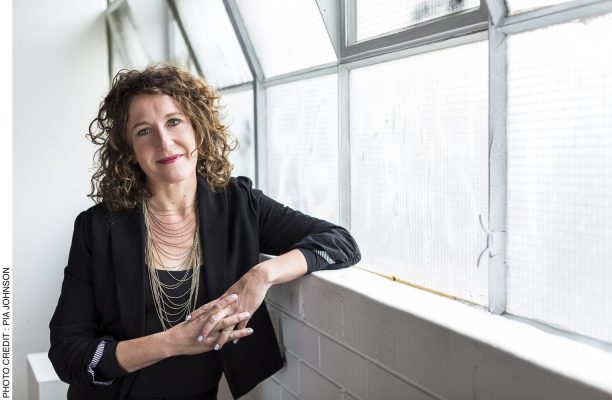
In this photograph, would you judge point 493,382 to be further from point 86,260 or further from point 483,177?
point 86,260

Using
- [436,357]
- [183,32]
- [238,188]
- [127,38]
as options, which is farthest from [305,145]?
[127,38]

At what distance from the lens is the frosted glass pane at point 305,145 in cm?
251

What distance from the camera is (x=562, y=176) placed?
143cm

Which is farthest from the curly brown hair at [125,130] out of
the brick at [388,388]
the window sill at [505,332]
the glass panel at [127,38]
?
the glass panel at [127,38]

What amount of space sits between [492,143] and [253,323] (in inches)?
37.8

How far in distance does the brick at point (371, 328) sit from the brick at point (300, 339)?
0.72ft

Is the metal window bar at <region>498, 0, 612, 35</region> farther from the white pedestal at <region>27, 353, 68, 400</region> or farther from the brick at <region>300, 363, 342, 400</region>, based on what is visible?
the white pedestal at <region>27, 353, 68, 400</region>

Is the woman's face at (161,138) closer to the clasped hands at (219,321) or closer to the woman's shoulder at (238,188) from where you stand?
the woman's shoulder at (238,188)

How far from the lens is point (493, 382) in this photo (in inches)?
48.9

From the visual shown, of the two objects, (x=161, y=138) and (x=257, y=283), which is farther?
(x=161, y=138)

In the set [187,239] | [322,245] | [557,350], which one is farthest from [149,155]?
[557,350]

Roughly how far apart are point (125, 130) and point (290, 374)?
3.10 ft

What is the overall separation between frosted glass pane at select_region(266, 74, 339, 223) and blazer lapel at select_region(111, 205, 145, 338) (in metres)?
0.77

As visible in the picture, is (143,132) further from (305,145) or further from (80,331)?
(305,145)
